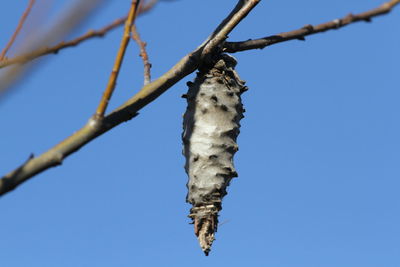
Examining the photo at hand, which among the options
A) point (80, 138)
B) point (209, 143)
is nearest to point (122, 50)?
point (80, 138)

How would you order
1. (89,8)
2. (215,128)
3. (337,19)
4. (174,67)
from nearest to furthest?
(89,8) < (337,19) < (174,67) < (215,128)

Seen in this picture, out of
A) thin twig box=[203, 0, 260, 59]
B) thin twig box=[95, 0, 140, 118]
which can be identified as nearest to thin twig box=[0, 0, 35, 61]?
thin twig box=[95, 0, 140, 118]

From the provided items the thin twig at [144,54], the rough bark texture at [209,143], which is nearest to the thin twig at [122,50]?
the thin twig at [144,54]

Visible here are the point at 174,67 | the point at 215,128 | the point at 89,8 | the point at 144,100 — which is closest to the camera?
the point at 89,8

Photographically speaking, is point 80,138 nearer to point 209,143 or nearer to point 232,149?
point 209,143

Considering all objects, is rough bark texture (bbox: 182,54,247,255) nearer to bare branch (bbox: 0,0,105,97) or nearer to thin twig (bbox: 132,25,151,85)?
thin twig (bbox: 132,25,151,85)

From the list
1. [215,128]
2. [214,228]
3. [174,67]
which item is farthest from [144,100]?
[214,228]

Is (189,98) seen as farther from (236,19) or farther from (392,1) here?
(392,1)

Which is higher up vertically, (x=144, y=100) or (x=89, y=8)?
(x=144, y=100)

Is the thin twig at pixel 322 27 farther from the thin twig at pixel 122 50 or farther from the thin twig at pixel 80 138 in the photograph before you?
the thin twig at pixel 122 50
